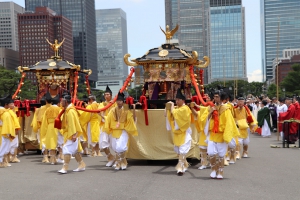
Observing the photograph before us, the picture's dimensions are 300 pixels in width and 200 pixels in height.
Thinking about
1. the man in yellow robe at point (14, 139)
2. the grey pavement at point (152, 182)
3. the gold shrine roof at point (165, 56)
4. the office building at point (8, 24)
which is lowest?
the grey pavement at point (152, 182)

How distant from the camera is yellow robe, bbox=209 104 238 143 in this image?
8.18 meters

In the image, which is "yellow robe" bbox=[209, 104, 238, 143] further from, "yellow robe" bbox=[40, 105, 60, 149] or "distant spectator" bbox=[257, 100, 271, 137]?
"distant spectator" bbox=[257, 100, 271, 137]

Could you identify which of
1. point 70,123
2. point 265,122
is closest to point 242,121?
point 70,123

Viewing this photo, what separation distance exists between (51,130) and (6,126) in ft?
3.74

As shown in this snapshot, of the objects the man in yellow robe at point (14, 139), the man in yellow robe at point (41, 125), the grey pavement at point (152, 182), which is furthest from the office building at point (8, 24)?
the grey pavement at point (152, 182)

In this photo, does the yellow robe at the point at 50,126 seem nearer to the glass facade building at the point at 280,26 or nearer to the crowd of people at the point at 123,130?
the crowd of people at the point at 123,130

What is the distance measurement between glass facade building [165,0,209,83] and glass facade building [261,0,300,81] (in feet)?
103

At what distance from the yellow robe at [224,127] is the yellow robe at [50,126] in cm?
451

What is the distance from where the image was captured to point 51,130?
10.9 metres

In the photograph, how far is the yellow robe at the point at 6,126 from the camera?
10.4 metres

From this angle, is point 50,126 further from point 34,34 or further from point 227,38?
point 227,38

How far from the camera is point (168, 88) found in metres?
12.5

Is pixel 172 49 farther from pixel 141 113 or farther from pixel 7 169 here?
pixel 7 169

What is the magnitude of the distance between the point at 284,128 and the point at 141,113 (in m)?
6.10
